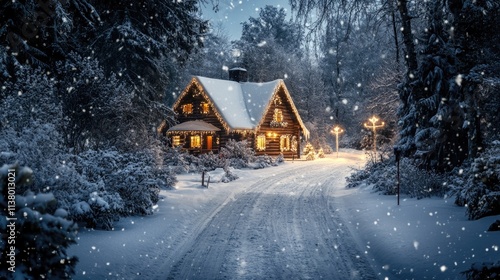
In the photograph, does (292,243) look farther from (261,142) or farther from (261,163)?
(261,142)

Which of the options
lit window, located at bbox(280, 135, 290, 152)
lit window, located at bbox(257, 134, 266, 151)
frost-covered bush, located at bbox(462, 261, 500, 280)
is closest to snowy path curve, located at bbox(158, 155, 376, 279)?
frost-covered bush, located at bbox(462, 261, 500, 280)

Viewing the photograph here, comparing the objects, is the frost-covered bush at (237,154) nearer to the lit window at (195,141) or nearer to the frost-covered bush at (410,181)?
the lit window at (195,141)

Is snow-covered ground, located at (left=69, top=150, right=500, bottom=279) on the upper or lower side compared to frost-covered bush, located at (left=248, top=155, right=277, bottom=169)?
lower

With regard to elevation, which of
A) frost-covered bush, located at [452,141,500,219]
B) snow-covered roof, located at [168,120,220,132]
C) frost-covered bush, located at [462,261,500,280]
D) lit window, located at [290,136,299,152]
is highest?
snow-covered roof, located at [168,120,220,132]

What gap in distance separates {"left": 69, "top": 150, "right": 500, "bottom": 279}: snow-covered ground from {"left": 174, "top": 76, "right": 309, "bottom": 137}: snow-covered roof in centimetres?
2092

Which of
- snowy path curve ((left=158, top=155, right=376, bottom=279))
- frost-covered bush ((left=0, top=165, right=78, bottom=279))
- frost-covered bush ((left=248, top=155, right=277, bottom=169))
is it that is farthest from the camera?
frost-covered bush ((left=248, top=155, right=277, bottom=169))

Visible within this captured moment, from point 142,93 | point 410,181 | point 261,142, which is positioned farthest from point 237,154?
point 410,181

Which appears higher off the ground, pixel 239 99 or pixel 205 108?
pixel 239 99

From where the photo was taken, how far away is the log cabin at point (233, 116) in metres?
32.8

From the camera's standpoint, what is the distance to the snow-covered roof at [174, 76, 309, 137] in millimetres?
32719

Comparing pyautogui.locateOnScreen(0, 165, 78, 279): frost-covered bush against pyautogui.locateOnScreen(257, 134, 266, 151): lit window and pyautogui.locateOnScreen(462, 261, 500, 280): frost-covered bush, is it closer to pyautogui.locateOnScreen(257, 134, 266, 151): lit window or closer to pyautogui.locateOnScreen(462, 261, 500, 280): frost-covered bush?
pyautogui.locateOnScreen(462, 261, 500, 280): frost-covered bush

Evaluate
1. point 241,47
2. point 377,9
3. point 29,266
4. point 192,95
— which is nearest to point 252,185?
point 377,9

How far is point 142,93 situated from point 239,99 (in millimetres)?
18257

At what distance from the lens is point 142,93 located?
18.6 metres
